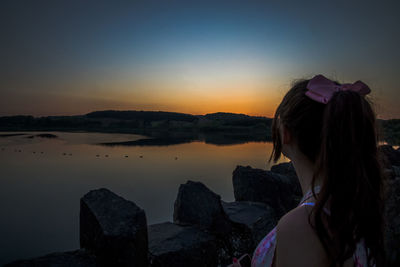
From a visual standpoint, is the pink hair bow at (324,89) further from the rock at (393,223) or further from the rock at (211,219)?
the rock at (393,223)

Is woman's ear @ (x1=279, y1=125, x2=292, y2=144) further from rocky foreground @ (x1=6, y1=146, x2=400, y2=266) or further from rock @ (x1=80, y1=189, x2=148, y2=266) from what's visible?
rock @ (x1=80, y1=189, x2=148, y2=266)

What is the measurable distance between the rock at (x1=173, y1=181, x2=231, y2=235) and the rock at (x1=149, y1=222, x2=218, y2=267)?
158 mm

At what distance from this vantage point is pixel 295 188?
6129 millimetres

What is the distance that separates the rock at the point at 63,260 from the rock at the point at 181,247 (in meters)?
0.66

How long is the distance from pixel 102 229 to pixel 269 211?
9.70 feet

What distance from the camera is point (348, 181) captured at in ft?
3.00

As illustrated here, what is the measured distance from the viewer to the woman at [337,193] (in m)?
0.85

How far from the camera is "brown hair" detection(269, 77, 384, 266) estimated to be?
868 millimetres

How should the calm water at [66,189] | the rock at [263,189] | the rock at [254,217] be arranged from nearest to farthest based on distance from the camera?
the rock at [254,217] < the rock at [263,189] < the calm water at [66,189]

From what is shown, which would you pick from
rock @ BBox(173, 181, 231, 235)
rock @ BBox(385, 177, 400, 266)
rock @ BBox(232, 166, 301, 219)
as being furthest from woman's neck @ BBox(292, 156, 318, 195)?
rock @ BBox(232, 166, 301, 219)

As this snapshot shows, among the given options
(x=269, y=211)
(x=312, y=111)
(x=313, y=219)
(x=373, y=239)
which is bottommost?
(x=269, y=211)

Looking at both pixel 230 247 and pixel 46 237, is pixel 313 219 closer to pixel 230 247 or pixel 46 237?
pixel 230 247

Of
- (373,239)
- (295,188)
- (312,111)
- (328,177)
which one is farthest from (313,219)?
(295,188)

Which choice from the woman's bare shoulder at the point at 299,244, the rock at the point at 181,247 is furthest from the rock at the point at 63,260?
the woman's bare shoulder at the point at 299,244
